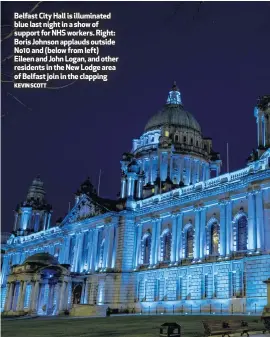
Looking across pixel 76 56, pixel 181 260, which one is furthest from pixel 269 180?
pixel 76 56

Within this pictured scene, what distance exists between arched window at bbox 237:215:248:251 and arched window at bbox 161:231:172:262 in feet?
37.9

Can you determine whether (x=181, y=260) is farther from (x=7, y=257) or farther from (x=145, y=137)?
(x=7, y=257)

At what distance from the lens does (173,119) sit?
284 ft

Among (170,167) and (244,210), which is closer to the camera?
(244,210)

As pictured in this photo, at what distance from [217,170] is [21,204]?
44264mm

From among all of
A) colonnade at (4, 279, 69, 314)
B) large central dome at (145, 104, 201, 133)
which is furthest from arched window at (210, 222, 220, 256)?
large central dome at (145, 104, 201, 133)

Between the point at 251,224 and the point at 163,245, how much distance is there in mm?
15533

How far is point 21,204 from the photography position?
99.1 m

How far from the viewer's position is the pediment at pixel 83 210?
6731cm

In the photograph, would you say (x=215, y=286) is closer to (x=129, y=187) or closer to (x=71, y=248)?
(x=129, y=187)

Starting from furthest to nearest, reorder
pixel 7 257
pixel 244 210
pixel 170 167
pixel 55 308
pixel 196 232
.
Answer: pixel 7 257 < pixel 170 167 < pixel 55 308 < pixel 196 232 < pixel 244 210

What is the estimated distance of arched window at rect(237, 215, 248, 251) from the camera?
4581 centimetres

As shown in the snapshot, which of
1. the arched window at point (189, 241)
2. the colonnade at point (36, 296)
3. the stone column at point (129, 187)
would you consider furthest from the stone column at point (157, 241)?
the colonnade at point (36, 296)

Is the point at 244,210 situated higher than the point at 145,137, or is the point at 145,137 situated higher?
the point at 145,137
